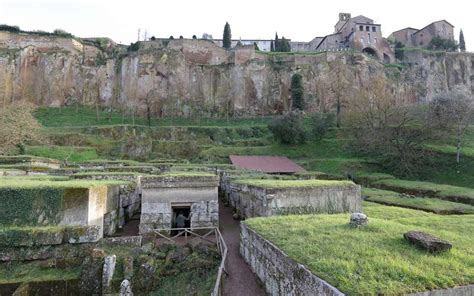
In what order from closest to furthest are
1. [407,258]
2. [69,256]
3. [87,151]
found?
[407,258] → [69,256] → [87,151]

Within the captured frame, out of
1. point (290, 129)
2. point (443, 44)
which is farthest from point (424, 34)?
point (290, 129)

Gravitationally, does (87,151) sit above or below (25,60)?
below

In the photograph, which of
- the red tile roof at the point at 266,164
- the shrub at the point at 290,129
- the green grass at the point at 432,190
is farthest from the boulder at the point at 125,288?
the shrub at the point at 290,129

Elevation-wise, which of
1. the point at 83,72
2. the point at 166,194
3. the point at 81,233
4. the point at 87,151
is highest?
the point at 83,72

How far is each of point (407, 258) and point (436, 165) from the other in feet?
97.0

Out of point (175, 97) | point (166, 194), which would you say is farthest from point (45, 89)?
point (166, 194)

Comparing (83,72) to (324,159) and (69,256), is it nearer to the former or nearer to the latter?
(324,159)

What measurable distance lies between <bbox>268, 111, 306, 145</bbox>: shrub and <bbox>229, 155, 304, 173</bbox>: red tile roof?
13.6ft

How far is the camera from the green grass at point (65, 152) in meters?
29.9

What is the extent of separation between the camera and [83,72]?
183 feet

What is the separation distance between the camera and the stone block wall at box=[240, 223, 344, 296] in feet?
14.5

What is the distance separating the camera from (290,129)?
37000 mm

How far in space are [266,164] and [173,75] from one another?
3217 cm

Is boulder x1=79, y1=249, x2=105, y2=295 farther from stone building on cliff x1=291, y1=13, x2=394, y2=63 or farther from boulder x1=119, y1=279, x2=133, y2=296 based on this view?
stone building on cliff x1=291, y1=13, x2=394, y2=63
